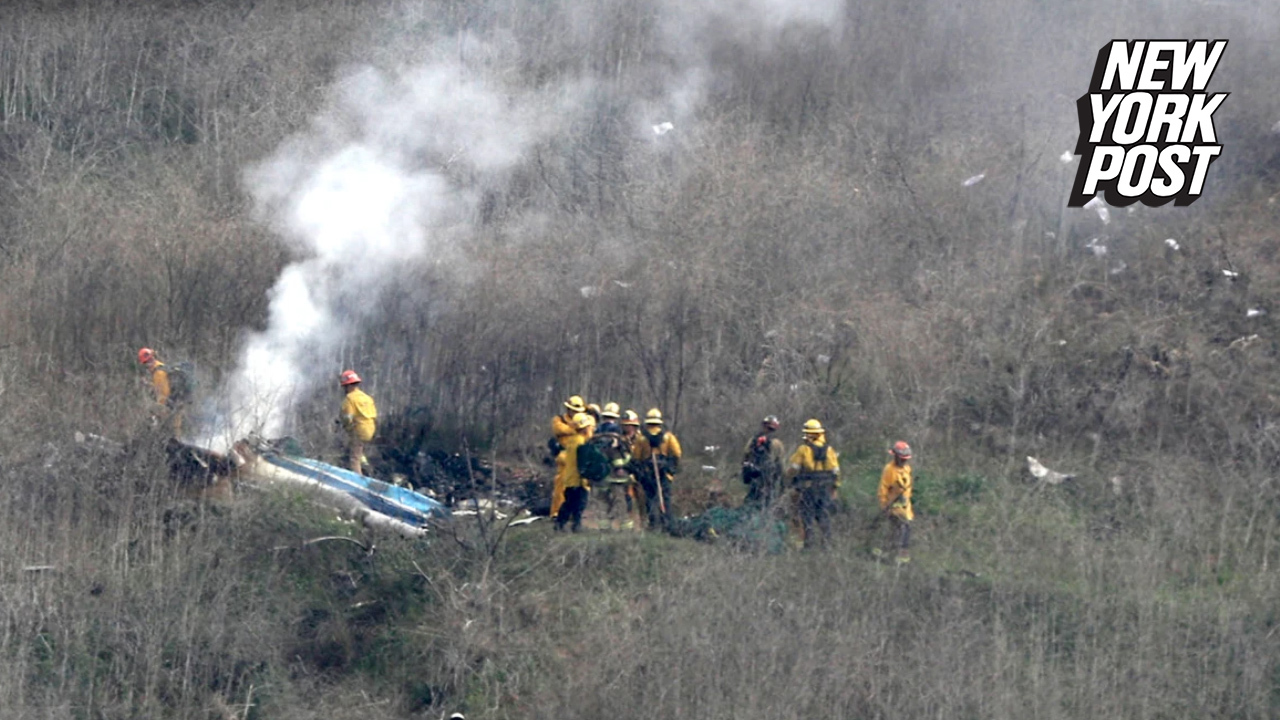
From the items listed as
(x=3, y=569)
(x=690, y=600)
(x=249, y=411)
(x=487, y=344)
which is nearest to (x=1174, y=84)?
(x=487, y=344)

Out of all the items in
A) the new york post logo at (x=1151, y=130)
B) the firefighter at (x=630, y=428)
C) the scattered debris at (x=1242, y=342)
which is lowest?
the firefighter at (x=630, y=428)

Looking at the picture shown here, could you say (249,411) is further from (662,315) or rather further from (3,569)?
(662,315)

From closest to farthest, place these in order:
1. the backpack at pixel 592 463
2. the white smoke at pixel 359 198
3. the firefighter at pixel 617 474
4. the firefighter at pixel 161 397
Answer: the backpack at pixel 592 463 → the firefighter at pixel 617 474 → the firefighter at pixel 161 397 → the white smoke at pixel 359 198

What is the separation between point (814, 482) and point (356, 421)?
4.29 m

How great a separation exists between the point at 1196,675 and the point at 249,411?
8.74 m

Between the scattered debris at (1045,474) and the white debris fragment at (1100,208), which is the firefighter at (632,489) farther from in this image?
the white debris fragment at (1100,208)

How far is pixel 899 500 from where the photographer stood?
1305cm

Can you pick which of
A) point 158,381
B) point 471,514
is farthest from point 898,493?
point 158,381

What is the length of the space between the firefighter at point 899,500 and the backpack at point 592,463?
2.44 metres

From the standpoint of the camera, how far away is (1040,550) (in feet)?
43.9

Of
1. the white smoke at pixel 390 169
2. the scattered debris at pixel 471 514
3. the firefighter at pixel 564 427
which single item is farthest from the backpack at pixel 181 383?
the firefighter at pixel 564 427

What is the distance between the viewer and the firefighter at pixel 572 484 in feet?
42.8

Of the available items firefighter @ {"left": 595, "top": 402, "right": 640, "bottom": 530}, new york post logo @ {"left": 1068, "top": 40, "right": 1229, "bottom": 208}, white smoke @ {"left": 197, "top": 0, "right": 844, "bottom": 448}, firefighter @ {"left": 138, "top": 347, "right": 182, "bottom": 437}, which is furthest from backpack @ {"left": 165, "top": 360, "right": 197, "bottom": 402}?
new york post logo @ {"left": 1068, "top": 40, "right": 1229, "bottom": 208}

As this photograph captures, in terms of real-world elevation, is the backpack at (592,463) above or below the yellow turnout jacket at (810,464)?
below
